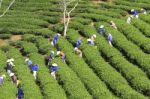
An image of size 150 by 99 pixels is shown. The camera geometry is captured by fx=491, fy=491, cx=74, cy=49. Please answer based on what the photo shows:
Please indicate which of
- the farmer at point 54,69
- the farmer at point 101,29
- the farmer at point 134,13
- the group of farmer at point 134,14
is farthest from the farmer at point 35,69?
the farmer at point 134,13

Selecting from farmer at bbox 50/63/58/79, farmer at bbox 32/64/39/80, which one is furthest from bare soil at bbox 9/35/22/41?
farmer at bbox 50/63/58/79

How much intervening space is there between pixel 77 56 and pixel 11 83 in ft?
14.9

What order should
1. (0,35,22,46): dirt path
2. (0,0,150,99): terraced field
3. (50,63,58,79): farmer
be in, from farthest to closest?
1. (0,35,22,46): dirt path
2. (50,63,58,79): farmer
3. (0,0,150,99): terraced field

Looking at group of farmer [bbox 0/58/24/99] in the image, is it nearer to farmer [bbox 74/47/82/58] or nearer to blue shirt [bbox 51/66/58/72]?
blue shirt [bbox 51/66/58/72]

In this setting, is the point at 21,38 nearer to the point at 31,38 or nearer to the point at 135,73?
the point at 31,38

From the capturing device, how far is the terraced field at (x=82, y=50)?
74.1 feet

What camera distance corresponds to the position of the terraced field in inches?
890

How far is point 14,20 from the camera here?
117 feet

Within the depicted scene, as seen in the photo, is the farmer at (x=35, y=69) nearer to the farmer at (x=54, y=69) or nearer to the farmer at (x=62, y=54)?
the farmer at (x=54, y=69)

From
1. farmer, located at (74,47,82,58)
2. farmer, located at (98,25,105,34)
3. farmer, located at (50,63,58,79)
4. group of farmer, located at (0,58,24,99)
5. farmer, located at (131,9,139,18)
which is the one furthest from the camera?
farmer, located at (131,9,139,18)

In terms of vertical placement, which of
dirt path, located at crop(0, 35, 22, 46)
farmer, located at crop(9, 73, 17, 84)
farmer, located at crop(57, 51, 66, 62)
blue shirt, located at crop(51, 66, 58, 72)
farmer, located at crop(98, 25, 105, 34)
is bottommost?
dirt path, located at crop(0, 35, 22, 46)

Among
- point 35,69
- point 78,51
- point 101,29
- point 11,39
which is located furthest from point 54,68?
point 11,39

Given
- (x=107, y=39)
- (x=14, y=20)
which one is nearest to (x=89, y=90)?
(x=107, y=39)

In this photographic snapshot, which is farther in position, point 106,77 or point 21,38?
point 21,38
